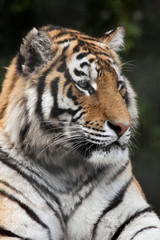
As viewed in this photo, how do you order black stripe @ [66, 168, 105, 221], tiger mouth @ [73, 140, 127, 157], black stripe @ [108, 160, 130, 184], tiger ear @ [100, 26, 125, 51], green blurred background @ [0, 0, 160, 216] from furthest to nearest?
1. green blurred background @ [0, 0, 160, 216]
2. tiger ear @ [100, 26, 125, 51]
3. black stripe @ [108, 160, 130, 184]
4. black stripe @ [66, 168, 105, 221]
5. tiger mouth @ [73, 140, 127, 157]

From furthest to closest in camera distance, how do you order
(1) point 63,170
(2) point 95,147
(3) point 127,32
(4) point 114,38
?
(3) point 127,32 < (4) point 114,38 < (1) point 63,170 < (2) point 95,147

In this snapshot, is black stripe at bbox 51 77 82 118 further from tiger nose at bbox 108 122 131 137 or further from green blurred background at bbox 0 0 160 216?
green blurred background at bbox 0 0 160 216

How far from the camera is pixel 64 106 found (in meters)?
2.10

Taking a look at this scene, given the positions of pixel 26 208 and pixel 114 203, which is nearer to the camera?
pixel 26 208

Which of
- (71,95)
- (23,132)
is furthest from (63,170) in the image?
(71,95)

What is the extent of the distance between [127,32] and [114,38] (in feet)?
7.09

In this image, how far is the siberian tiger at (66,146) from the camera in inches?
80.9

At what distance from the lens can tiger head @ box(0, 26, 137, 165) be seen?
2.05m

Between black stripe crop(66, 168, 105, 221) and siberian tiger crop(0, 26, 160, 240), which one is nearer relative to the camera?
siberian tiger crop(0, 26, 160, 240)

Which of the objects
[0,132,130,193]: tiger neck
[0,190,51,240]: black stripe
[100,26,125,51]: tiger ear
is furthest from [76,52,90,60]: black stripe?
[0,190,51,240]: black stripe

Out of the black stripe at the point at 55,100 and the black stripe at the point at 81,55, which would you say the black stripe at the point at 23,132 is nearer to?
the black stripe at the point at 55,100

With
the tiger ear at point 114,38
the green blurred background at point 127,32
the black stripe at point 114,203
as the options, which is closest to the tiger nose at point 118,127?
the black stripe at point 114,203

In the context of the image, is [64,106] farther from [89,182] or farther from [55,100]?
[89,182]

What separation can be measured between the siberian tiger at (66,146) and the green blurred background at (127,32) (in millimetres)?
2287
